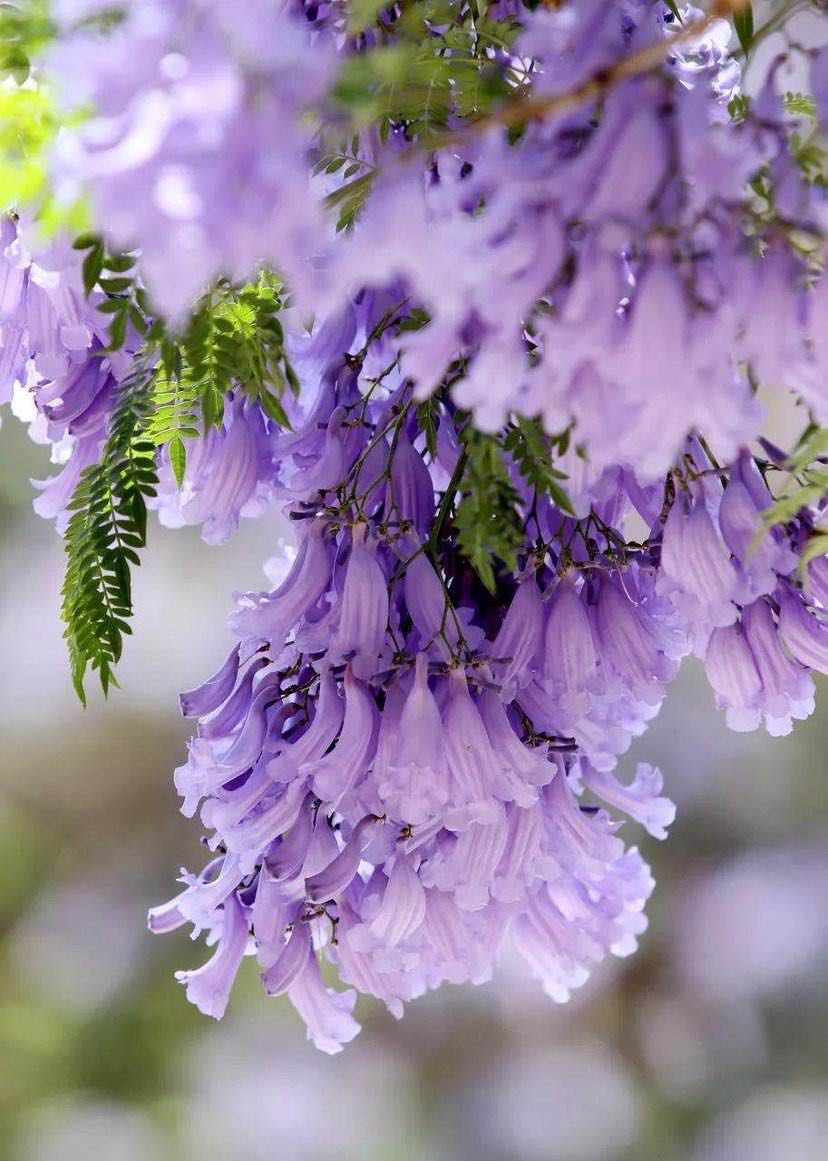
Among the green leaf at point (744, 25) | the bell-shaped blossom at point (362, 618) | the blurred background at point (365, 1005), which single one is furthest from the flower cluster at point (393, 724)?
the blurred background at point (365, 1005)

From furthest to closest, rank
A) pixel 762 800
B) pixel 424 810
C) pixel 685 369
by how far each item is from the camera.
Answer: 1. pixel 762 800
2. pixel 424 810
3. pixel 685 369

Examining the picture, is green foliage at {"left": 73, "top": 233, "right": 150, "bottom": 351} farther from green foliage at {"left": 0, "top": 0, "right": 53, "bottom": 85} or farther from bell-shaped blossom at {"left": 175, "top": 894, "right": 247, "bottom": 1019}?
bell-shaped blossom at {"left": 175, "top": 894, "right": 247, "bottom": 1019}

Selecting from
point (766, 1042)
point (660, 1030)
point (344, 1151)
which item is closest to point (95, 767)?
point (344, 1151)

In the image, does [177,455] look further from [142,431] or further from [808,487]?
[808,487]

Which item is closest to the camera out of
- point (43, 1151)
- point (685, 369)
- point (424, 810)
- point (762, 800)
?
point (685, 369)

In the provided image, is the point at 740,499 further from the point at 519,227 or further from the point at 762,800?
the point at 762,800

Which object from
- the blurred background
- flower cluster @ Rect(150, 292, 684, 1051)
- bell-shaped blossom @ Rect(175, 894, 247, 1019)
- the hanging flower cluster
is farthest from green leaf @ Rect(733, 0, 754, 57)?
the blurred background
